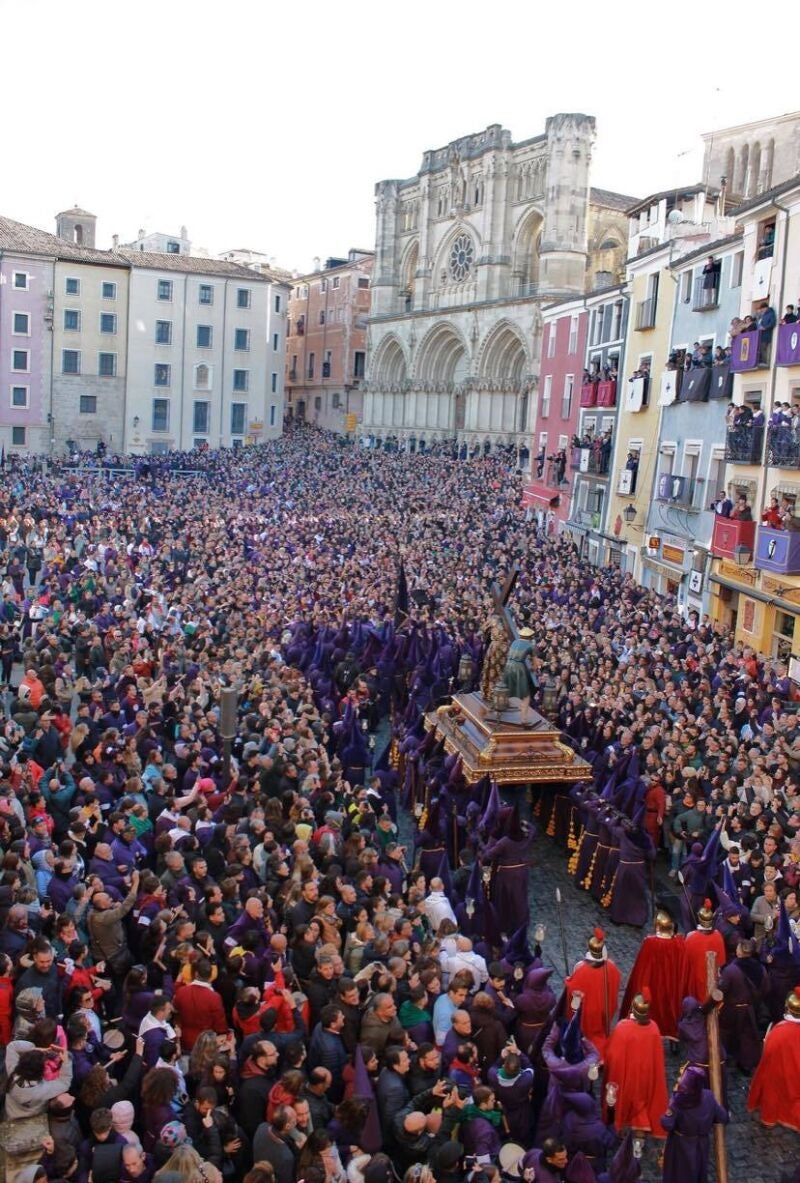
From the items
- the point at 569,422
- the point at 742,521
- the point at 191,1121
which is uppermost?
the point at 569,422

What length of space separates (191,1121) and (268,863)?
140 inches

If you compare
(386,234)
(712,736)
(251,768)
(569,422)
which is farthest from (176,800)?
(386,234)

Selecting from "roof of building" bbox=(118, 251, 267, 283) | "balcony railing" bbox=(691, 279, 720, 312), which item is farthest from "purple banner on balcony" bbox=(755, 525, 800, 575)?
"roof of building" bbox=(118, 251, 267, 283)

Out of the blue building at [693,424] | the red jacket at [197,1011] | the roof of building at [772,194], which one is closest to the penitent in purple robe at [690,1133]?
the red jacket at [197,1011]

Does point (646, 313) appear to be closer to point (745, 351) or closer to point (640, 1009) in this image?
point (745, 351)

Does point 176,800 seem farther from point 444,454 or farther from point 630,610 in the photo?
point 444,454

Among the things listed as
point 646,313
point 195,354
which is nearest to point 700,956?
point 646,313

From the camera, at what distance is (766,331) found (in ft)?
73.1

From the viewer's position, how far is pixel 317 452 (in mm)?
53188

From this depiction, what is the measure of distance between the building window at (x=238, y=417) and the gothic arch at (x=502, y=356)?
600 inches

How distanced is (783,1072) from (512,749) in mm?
6038

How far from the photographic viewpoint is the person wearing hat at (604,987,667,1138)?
27.4 ft

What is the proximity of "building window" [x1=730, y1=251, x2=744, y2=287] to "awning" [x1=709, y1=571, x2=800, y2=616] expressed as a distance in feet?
22.7

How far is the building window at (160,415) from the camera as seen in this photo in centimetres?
6144
